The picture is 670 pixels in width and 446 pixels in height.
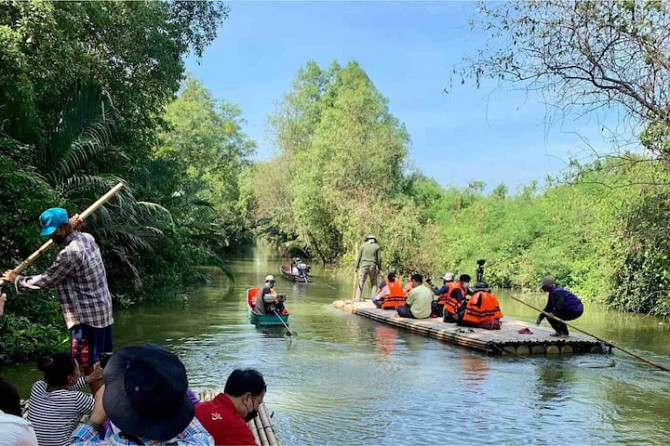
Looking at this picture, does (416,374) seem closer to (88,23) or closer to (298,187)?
(88,23)

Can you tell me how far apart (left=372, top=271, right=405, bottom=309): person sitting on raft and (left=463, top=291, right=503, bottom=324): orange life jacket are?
2.97m

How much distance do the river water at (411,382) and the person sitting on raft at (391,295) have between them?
819 mm

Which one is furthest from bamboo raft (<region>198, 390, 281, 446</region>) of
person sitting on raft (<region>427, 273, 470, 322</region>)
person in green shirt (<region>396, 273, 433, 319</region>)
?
person in green shirt (<region>396, 273, 433, 319</region>)

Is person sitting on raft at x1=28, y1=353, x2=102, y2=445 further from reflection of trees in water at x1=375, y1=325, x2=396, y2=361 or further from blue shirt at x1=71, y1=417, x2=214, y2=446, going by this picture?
reflection of trees in water at x1=375, y1=325, x2=396, y2=361

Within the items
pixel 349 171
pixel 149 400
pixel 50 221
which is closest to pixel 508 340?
pixel 50 221

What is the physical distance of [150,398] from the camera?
6.58 feet

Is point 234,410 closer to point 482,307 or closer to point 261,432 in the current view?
point 261,432

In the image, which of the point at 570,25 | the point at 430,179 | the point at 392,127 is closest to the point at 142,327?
the point at 570,25

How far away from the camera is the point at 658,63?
6.80 metres

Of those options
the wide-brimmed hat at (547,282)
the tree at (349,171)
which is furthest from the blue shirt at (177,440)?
the tree at (349,171)

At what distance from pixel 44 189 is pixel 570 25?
23.1 feet

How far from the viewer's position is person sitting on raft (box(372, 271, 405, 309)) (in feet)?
47.8

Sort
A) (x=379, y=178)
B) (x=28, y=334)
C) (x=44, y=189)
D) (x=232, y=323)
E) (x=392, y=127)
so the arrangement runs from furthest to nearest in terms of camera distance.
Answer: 1. (x=392, y=127)
2. (x=379, y=178)
3. (x=232, y=323)
4. (x=44, y=189)
5. (x=28, y=334)

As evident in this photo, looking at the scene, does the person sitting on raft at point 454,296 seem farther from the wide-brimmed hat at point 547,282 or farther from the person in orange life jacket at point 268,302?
the person in orange life jacket at point 268,302
